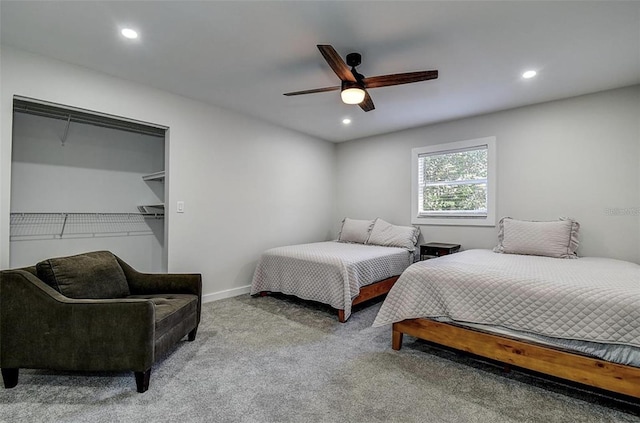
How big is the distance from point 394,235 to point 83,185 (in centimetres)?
398

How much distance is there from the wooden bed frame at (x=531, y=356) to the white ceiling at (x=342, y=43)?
2164 millimetres

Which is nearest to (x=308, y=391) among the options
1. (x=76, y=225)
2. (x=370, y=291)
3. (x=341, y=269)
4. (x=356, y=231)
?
(x=341, y=269)

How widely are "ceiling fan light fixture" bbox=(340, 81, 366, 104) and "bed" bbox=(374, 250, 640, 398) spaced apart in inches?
58.3

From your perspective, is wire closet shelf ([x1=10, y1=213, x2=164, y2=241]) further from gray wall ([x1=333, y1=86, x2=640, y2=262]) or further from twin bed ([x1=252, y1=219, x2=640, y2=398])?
gray wall ([x1=333, y1=86, x2=640, y2=262])

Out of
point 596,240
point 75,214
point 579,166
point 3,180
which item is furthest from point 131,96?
point 596,240

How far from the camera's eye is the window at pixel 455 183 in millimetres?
3941

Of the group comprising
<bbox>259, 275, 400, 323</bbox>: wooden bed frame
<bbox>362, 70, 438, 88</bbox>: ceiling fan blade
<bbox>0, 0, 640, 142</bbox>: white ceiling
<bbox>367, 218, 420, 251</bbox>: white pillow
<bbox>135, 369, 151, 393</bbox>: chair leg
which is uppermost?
<bbox>0, 0, 640, 142</bbox>: white ceiling

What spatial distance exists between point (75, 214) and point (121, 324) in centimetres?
240

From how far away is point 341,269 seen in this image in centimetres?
312

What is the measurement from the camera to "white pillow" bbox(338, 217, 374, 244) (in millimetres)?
4543

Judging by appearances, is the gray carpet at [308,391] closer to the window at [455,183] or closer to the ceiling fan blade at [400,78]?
the ceiling fan blade at [400,78]

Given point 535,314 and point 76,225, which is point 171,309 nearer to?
point 76,225

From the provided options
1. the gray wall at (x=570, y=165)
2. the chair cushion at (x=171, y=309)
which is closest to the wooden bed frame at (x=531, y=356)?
the chair cushion at (x=171, y=309)

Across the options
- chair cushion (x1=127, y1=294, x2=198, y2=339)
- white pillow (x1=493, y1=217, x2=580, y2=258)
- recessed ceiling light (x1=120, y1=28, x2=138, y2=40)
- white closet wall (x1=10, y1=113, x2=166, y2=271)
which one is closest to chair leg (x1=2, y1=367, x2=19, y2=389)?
chair cushion (x1=127, y1=294, x2=198, y2=339)
